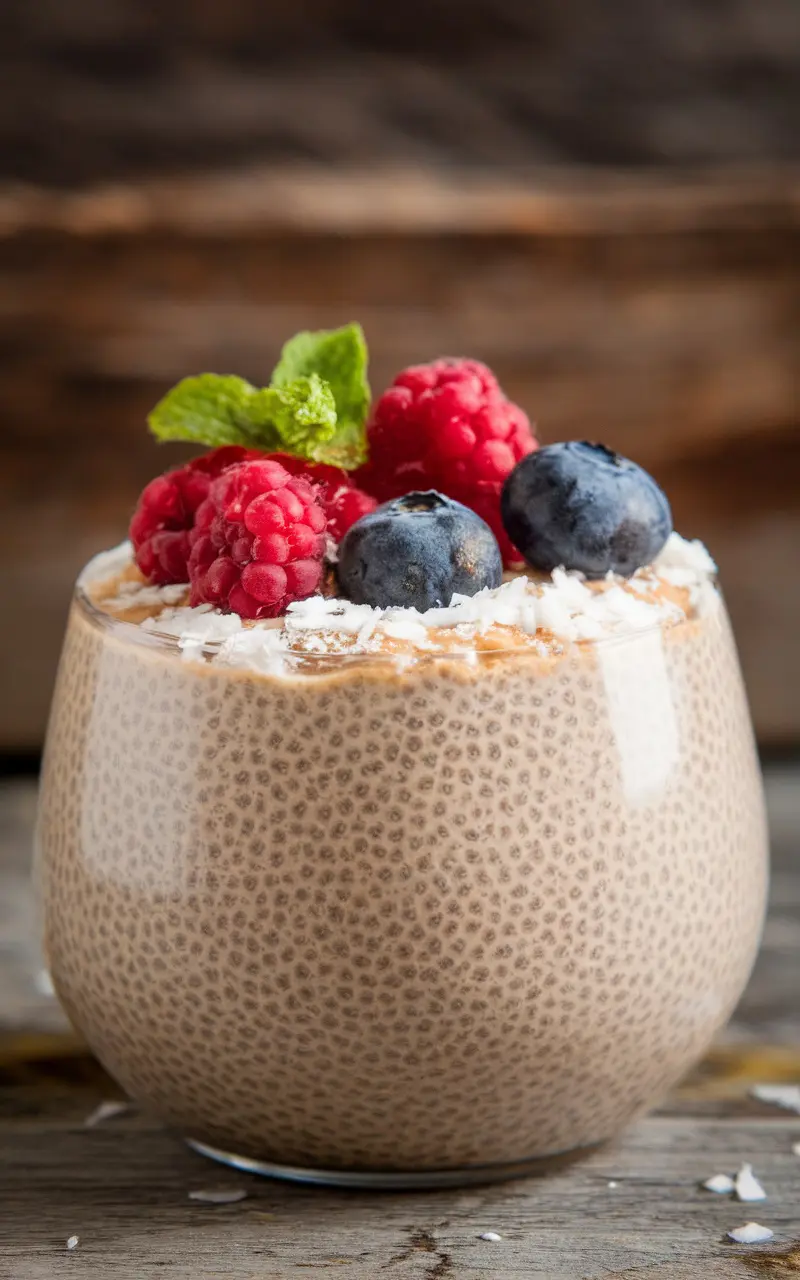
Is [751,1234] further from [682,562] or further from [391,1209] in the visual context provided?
[682,562]

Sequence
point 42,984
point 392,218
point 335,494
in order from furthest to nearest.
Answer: point 392,218 → point 42,984 → point 335,494

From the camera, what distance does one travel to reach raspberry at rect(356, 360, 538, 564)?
0.73 meters

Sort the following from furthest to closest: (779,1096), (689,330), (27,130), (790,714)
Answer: (790,714) → (689,330) → (27,130) → (779,1096)

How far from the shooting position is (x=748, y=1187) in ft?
2.28

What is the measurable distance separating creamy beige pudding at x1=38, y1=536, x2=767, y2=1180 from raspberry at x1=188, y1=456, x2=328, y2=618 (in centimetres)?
1

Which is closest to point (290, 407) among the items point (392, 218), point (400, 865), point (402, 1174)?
point (400, 865)

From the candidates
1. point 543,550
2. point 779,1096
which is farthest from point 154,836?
point 779,1096

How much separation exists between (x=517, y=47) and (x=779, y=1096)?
95cm

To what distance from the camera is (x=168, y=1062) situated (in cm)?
67

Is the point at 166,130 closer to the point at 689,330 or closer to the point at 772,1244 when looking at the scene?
the point at 689,330

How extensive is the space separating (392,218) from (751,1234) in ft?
3.21

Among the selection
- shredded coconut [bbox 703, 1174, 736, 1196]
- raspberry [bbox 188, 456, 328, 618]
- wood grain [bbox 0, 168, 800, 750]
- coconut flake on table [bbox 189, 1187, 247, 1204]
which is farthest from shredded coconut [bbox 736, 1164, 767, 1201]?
wood grain [bbox 0, 168, 800, 750]

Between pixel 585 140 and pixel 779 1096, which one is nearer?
pixel 779 1096

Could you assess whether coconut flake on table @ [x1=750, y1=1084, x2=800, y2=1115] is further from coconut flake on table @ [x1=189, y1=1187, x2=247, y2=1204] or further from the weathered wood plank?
coconut flake on table @ [x1=189, y1=1187, x2=247, y2=1204]
